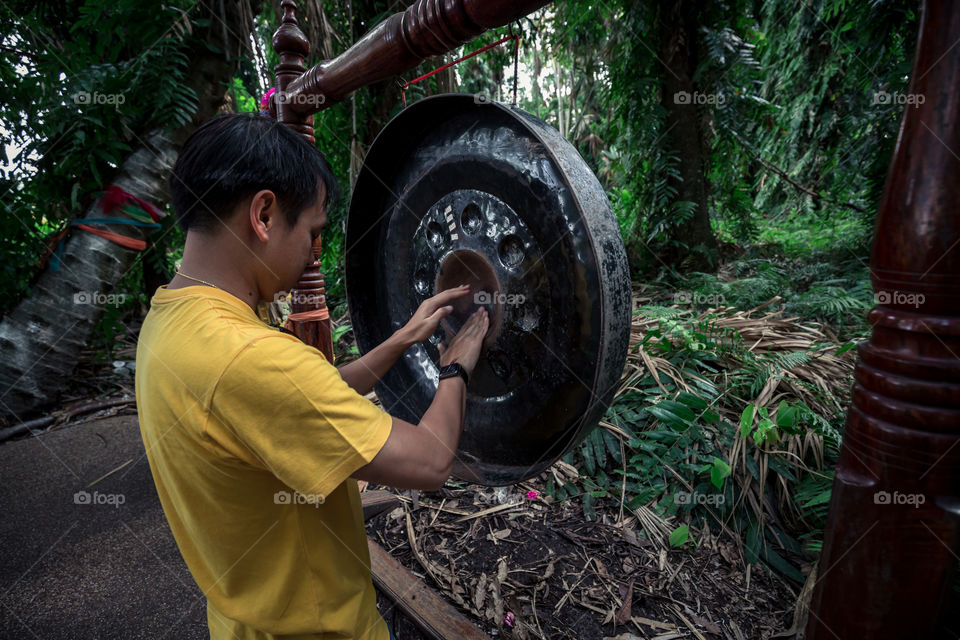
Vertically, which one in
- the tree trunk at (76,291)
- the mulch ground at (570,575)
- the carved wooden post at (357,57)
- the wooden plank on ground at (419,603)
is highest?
the carved wooden post at (357,57)

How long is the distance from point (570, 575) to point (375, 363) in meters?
1.34

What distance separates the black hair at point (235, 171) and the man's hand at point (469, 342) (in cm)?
49

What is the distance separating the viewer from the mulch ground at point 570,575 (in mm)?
1804

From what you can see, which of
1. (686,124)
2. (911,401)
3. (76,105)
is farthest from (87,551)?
(686,124)

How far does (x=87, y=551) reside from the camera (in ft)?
7.31

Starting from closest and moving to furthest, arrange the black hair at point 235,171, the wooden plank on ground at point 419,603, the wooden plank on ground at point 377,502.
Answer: the black hair at point 235,171, the wooden plank on ground at point 419,603, the wooden plank on ground at point 377,502

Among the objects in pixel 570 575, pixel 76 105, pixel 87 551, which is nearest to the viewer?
pixel 570 575

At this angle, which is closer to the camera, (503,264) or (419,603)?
(503,264)

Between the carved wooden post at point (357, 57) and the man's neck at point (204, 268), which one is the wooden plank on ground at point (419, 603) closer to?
the carved wooden post at point (357, 57)

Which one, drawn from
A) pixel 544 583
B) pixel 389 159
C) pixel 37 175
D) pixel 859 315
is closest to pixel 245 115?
pixel 389 159

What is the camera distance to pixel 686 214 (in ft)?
14.4

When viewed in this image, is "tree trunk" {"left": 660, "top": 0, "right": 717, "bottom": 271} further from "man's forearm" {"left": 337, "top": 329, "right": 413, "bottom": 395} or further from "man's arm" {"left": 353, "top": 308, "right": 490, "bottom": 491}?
"man's arm" {"left": 353, "top": 308, "right": 490, "bottom": 491}

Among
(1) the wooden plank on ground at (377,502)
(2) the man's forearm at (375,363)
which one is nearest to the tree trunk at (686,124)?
(1) the wooden plank on ground at (377,502)

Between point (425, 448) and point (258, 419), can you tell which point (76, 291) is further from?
point (425, 448)
